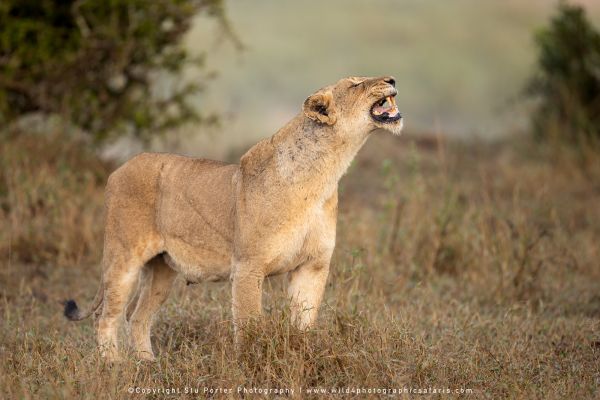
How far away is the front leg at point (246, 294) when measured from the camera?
211 inches

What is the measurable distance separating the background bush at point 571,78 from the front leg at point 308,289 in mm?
9851

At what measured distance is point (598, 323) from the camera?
6.67 m

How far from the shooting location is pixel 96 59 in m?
12.7

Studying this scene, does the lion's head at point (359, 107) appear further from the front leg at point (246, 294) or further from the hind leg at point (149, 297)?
the hind leg at point (149, 297)

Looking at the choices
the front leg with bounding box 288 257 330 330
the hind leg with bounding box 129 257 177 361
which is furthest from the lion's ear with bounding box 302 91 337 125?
the hind leg with bounding box 129 257 177 361

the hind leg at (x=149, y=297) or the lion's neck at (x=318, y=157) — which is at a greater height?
the lion's neck at (x=318, y=157)

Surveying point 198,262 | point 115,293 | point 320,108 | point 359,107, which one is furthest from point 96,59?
point 359,107

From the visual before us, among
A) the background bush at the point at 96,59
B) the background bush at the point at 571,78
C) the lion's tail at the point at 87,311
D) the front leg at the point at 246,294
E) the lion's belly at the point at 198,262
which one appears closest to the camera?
the front leg at the point at 246,294

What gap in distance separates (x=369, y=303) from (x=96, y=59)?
7.65 meters

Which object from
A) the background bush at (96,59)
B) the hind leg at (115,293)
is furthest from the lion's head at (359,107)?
the background bush at (96,59)

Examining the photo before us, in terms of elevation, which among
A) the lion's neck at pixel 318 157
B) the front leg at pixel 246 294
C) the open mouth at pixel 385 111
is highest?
the open mouth at pixel 385 111

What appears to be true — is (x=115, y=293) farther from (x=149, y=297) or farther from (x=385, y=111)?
(x=385, y=111)

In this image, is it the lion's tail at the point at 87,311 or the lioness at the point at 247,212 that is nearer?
the lioness at the point at 247,212

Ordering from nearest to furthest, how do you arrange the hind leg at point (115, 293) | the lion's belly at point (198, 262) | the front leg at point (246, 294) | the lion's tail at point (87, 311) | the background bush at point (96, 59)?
the front leg at point (246, 294) < the lion's belly at point (198, 262) < the hind leg at point (115, 293) < the lion's tail at point (87, 311) < the background bush at point (96, 59)
